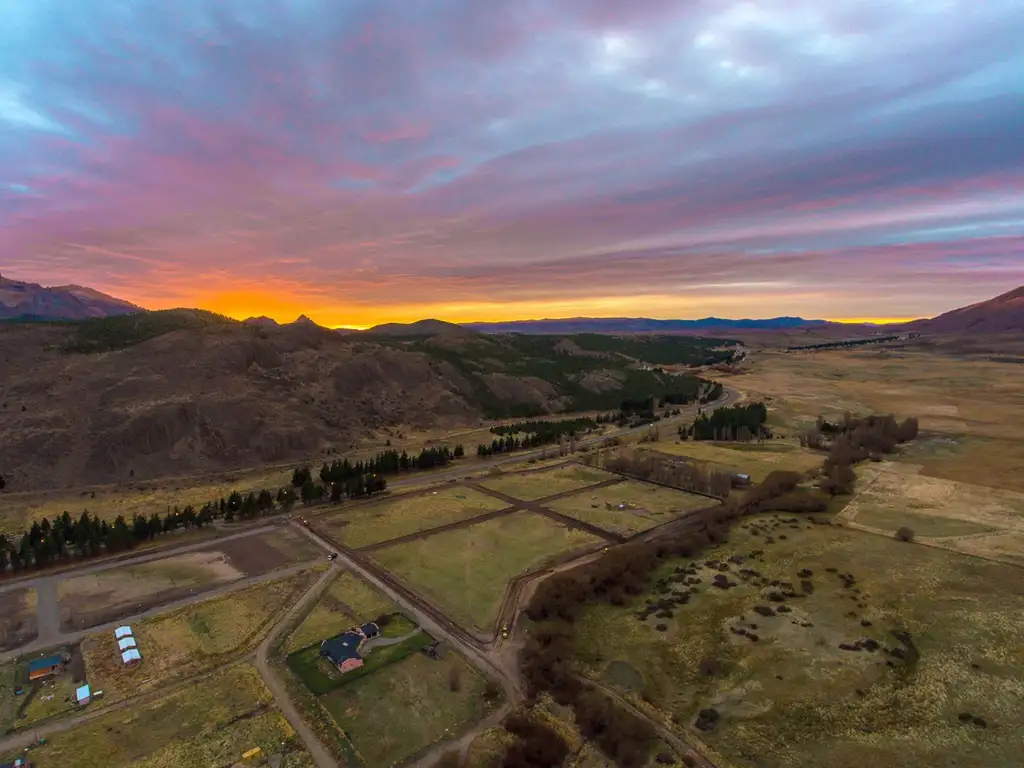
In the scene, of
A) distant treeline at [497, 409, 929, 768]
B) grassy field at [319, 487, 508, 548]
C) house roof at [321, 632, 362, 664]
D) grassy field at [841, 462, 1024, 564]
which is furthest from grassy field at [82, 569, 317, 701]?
grassy field at [841, 462, 1024, 564]

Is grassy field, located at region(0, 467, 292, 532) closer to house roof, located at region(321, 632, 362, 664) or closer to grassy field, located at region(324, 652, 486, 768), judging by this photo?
house roof, located at region(321, 632, 362, 664)

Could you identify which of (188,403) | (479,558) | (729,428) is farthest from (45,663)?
(729,428)

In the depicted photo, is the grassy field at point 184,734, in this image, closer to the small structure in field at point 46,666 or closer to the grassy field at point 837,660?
the small structure in field at point 46,666

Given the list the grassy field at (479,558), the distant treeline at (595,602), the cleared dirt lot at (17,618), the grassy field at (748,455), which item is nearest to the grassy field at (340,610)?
the grassy field at (479,558)

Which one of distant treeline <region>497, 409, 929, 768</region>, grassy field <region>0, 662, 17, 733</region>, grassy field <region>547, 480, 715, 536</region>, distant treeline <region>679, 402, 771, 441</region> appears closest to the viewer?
distant treeline <region>497, 409, 929, 768</region>

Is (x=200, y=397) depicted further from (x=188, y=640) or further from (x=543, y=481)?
(x=188, y=640)

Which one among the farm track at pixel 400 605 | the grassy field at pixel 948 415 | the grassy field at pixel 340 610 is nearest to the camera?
the farm track at pixel 400 605
